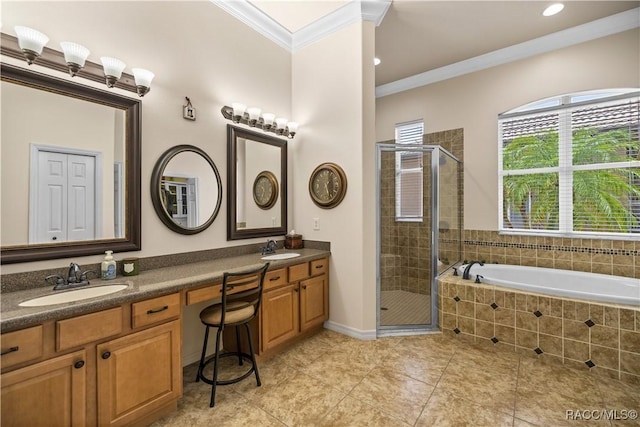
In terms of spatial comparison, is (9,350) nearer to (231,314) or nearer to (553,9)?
(231,314)

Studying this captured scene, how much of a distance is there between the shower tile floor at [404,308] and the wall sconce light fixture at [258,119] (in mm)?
2100

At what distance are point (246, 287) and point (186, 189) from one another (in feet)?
3.30

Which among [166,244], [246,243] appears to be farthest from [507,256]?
[166,244]

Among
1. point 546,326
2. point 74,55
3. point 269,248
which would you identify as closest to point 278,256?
point 269,248

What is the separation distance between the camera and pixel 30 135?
5.19 ft

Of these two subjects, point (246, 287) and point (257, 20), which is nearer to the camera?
point (246, 287)

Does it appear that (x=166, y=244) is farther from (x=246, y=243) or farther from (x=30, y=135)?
(x=30, y=135)

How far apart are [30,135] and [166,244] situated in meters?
1.04

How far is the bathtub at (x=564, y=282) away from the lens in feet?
7.67

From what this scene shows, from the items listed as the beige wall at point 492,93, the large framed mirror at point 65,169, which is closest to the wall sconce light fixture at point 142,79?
the large framed mirror at point 65,169

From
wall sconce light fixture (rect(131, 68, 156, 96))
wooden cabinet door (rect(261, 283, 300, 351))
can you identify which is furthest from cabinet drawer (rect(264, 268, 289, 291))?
wall sconce light fixture (rect(131, 68, 156, 96))

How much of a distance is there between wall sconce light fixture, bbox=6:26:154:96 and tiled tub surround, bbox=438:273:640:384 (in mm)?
3234

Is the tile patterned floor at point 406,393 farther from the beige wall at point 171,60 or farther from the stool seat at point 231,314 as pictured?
the beige wall at point 171,60

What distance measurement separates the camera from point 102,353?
55.4 inches
